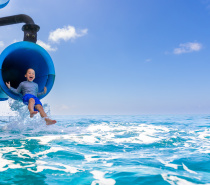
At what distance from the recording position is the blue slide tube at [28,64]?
4348mm

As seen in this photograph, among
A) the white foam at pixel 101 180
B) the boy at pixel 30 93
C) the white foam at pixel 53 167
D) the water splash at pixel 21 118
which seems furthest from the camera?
the water splash at pixel 21 118

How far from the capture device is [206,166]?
6.38 feet

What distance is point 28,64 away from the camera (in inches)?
186

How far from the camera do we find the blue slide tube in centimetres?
435

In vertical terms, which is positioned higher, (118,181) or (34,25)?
(34,25)

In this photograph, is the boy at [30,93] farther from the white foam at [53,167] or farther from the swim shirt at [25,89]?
the white foam at [53,167]

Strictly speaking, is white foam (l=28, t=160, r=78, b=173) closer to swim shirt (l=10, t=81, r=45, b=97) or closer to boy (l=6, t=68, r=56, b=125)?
boy (l=6, t=68, r=56, b=125)

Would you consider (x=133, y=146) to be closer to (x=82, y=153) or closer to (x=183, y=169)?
(x=82, y=153)

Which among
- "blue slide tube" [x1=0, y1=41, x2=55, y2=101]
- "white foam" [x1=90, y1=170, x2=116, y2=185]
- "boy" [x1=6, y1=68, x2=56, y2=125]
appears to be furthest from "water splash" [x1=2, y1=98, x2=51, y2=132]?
"white foam" [x1=90, y1=170, x2=116, y2=185]

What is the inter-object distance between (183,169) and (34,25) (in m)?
4.13

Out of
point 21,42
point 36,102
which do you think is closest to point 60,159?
point 36,102

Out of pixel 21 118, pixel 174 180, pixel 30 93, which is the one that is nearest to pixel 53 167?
pixel 174 180

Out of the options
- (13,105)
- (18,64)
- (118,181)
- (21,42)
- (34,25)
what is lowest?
(118,181)

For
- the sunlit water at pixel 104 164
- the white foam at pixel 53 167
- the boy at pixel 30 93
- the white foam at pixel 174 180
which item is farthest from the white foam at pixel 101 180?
the boy at pixel 30 93
